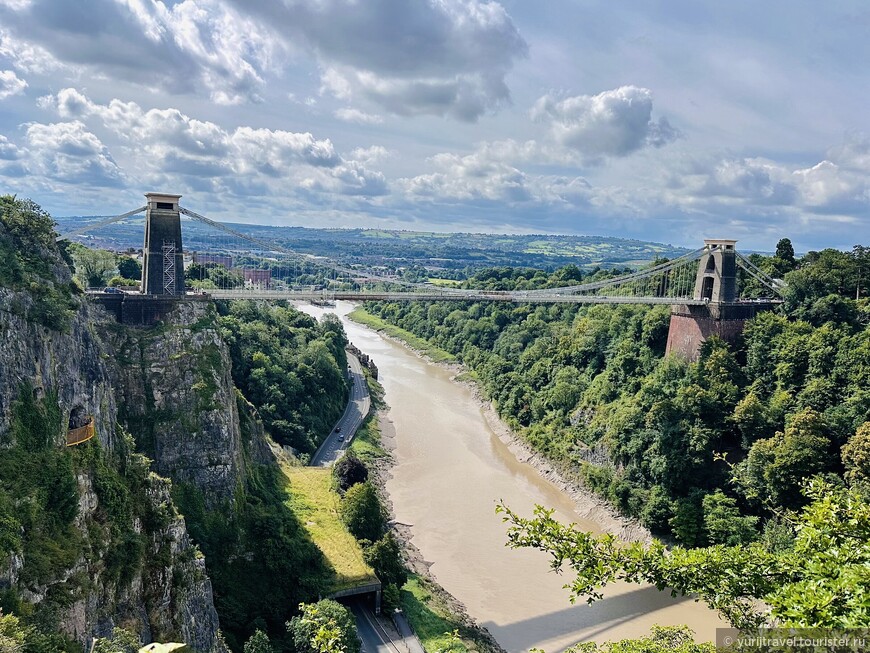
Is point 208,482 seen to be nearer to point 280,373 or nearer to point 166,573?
point 166,573

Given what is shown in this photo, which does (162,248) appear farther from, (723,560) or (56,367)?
(723,560)

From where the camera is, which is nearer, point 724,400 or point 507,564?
point 507,564

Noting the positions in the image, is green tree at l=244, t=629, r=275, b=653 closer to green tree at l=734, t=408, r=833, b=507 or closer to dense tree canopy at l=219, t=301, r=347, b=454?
dense tree canopy at l=219, t=301, r=347, b=454

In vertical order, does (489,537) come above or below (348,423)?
below

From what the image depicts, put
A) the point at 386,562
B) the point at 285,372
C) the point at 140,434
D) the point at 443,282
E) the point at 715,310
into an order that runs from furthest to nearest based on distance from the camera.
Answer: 1. the point at 443,282
2. the point at 285,372
3. the point at 715,310
4. the point at 386,562
5. the point at 140,434

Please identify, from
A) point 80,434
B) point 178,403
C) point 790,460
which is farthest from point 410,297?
point 80,434

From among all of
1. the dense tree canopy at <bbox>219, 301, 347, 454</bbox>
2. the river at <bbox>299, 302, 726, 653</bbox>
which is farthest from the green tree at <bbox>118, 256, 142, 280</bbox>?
the river at <bbox>299, 302, 726, 653</bbox>

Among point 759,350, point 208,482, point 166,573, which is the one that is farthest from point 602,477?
point 166,573
